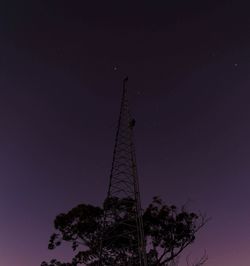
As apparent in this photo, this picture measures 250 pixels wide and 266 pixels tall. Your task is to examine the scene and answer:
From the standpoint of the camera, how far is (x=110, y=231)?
2777 centimetres

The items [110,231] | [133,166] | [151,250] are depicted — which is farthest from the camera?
[151,250]

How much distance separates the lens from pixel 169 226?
30641 millimetres

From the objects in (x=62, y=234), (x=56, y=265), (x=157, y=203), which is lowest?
(x=56, y=265)

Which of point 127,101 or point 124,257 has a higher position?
point 127,101

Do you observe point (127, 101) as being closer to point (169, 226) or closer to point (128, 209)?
point (128, 209)

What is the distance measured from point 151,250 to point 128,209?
4135 mm

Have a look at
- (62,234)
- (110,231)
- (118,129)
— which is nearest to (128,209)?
(110,231)

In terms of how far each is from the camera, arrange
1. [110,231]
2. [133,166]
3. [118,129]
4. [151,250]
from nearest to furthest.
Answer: [133,166] < [118,129] < [110,231] < [151,250]

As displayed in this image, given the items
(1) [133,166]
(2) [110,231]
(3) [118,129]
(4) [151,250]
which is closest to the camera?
(1) [133,166]

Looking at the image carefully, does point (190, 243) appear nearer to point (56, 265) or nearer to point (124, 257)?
point (124, 257)

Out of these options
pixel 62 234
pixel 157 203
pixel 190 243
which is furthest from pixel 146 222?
pixel 62 234

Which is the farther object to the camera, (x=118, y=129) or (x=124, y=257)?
(x=124, y=257)

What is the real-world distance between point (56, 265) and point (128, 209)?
7.57m

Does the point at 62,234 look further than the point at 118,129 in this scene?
Yes
